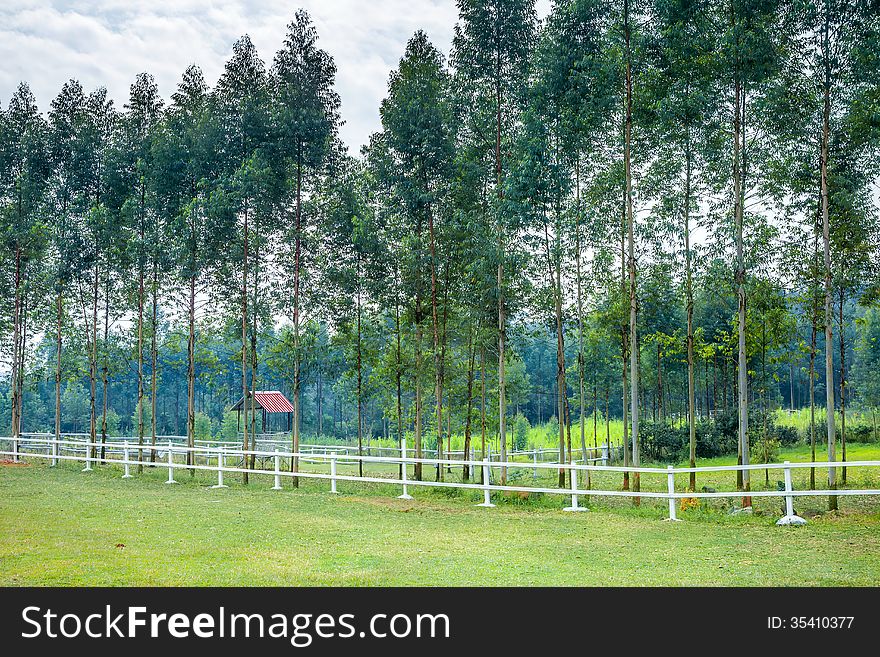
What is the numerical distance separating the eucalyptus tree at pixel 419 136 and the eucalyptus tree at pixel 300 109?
2913mm

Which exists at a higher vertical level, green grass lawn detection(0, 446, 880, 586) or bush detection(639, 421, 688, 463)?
green grass lawn detection(0, 446, 880, 586)

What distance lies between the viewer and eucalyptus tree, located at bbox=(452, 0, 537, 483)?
24266 millimetres

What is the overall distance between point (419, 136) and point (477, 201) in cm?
316

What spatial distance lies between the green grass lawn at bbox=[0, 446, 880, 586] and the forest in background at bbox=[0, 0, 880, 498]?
206 inches

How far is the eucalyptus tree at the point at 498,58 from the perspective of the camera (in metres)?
24.3

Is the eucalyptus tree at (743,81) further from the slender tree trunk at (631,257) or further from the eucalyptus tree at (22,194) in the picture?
the eucalyptus tree at (22,194)

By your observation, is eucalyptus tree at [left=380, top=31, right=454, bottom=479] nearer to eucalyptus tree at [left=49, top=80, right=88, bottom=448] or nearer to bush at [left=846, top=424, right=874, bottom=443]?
eucalyptus tree at [left=49, top=80, right=88, bottom=448]

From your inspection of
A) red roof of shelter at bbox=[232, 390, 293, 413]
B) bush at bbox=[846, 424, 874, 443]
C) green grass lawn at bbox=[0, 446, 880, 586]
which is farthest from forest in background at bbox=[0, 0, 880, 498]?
red roof of shelter at bbox=[232, 390, 293, 413]

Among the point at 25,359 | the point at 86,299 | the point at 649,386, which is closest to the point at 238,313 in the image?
the point at 86,299

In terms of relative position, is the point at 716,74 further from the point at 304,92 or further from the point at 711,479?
the point at 711,479

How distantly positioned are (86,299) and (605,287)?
2433 cm

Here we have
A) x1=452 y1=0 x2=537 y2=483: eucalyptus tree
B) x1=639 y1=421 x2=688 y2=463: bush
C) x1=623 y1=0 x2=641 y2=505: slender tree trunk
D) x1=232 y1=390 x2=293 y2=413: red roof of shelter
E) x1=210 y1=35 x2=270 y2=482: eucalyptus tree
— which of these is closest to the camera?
x1=623 y1=0 x2=641 y2=505: slender tree trunk

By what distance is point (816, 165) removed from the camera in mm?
19797

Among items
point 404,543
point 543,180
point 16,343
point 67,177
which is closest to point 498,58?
point 543,180
